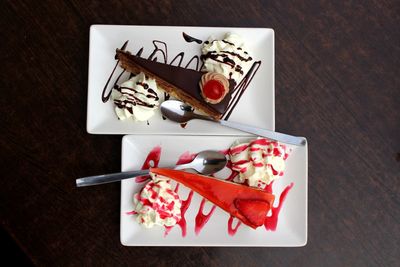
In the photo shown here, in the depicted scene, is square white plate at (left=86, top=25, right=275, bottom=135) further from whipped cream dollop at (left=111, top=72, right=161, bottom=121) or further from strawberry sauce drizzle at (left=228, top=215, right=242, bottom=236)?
strawberry sauce drizzle at (left=228, top=215, right=242, bottom=236)

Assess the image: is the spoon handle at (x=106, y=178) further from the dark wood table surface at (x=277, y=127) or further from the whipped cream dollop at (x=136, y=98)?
the whipped cream dollop at (x=136, y=98)

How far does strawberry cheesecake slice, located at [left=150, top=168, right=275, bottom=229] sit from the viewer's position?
1.53 meters

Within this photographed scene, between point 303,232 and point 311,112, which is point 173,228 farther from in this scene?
point 311,112

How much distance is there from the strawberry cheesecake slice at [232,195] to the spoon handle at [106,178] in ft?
0.22

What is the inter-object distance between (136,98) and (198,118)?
262mm

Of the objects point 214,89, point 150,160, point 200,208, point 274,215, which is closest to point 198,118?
point 214,89

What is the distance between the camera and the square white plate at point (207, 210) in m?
1.57

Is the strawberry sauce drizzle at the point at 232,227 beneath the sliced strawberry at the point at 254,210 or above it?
beneath

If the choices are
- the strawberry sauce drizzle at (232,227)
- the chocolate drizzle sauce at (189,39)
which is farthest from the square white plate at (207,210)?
the chocolate drizzle sauce at (189,39)

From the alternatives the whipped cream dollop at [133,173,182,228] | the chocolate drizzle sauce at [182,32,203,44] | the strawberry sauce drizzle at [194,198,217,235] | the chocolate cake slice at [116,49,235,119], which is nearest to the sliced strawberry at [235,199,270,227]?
the strawberry sauce drizzle at [194,198,217,235]

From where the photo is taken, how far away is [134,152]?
5.19 feet

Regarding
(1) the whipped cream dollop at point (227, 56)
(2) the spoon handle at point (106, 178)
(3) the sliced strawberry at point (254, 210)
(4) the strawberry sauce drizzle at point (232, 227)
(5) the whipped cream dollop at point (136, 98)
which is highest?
(1) the whipped cream dollop at point (227, 56)

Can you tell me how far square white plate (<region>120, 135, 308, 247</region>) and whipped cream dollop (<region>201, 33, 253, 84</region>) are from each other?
0.28 meters

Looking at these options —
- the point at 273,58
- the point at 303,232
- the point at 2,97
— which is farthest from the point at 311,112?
the point at 2,97
